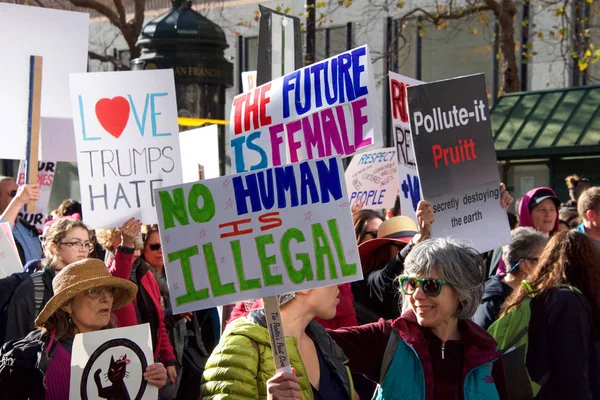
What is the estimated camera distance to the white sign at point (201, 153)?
7852 millimetres

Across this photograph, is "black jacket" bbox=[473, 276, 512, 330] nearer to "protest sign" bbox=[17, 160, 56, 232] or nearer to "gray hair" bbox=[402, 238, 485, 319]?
"gray hair" bbox=[402, 238, 485, 319]

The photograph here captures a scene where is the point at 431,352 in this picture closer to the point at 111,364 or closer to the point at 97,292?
the point at 111,364

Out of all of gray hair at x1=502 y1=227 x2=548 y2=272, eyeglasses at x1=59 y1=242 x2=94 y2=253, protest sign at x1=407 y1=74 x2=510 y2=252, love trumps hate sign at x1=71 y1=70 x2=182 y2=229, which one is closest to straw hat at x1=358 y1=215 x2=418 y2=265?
protest sign at x1=407 y1=74 x2=510 y2=252

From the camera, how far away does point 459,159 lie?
233 inches

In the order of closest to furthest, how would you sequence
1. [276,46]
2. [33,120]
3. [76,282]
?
[76,282], [276,46], [33,120]

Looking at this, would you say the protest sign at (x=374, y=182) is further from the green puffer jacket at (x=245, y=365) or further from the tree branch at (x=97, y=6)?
the tree branch at (x=97, y=6)

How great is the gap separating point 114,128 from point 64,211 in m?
2.14

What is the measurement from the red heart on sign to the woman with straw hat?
233cm

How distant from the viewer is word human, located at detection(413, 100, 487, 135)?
5754 mm

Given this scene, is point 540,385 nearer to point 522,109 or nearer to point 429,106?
point 429,106

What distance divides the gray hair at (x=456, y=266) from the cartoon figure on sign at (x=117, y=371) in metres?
1.23

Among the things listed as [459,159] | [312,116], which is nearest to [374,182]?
[459,159]

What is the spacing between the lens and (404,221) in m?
6.41

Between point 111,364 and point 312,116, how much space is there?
6.27ft
